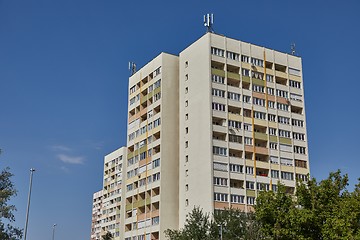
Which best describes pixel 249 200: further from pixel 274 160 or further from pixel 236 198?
pixel 274 160

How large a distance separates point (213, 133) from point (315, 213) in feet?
112

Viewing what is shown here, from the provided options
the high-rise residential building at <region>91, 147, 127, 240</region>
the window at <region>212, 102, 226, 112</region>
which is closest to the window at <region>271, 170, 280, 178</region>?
the window at <region>212, 102, 226, 112</region>

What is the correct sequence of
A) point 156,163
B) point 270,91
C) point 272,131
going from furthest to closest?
point 270,91
point 156,163
point 272,131

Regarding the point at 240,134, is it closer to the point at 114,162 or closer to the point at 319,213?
the point at 319,213

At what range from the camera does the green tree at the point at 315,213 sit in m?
41.8

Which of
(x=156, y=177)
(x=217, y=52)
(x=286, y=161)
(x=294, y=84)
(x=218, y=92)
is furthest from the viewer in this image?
(x=294, y=84)

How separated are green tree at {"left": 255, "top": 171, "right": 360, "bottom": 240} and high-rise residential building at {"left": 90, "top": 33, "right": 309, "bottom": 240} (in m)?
26.7

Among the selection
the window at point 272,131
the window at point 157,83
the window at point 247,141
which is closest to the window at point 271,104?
the window at point 272,131

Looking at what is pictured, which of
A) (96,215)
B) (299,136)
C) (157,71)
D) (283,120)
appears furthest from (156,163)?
(96,215)

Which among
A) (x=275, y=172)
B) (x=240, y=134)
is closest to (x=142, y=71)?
(x=240, y=134)

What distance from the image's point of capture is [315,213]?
44375 mm

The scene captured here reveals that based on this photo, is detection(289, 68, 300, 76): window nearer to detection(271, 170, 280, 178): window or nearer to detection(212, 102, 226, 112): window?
detection(212, 102, 226, 112): window

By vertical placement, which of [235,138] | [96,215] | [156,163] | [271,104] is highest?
[271,104]

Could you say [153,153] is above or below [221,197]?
above
